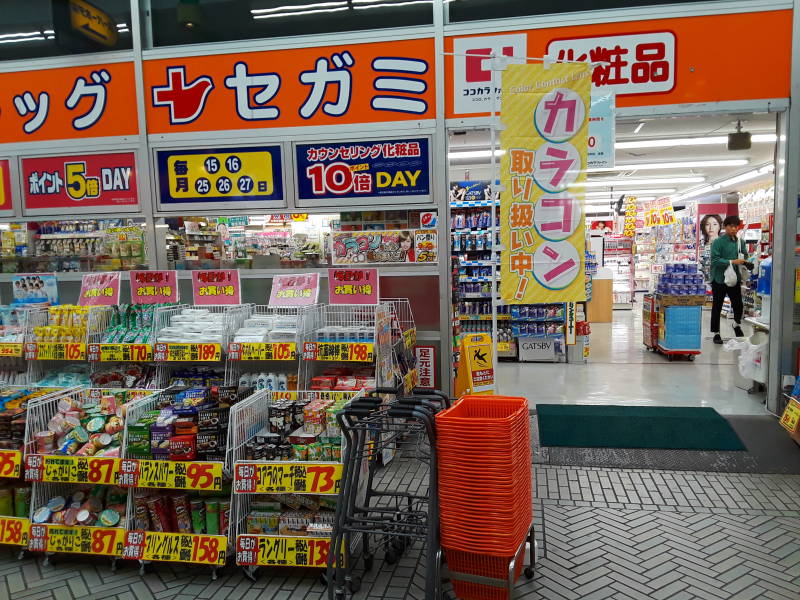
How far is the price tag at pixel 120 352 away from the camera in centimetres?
433

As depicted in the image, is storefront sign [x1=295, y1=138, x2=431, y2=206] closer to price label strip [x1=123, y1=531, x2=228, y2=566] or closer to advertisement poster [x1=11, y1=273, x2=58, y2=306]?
advertisement poster [x1=11, y1=273, x2=58, y2=306]

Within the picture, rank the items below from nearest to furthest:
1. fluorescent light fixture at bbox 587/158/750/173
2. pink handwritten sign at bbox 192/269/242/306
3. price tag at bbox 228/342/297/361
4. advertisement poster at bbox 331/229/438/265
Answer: price tag at bbox 228/342/297/361, pink handwritten sign at bbox 192/269/242/306, advertisement poster at bbox 331/229/438/265, fluorescent light fixture at bbox 587/158/750/173

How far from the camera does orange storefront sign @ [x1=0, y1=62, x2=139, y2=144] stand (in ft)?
19.1

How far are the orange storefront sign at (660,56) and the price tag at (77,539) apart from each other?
14.4ft

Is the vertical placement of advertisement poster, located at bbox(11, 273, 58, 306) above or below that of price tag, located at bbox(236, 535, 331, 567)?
above

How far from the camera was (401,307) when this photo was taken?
18.2 ft

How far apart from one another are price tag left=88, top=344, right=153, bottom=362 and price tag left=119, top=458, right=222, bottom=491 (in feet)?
4.44

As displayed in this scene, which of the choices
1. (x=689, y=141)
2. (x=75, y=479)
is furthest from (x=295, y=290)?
(x=689, y=141)

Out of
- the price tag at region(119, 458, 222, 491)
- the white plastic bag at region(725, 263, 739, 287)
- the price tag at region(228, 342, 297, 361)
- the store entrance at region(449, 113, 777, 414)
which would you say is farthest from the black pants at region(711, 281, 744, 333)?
the price tag at region(119, 458, 222, 491)

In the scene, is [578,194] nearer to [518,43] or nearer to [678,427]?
[518,43]

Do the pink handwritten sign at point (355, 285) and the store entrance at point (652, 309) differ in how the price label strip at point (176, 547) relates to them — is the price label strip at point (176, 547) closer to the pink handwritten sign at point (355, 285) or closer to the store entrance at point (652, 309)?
the pink handwritten sign at point (355, 285)

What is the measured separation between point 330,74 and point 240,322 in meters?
2.61

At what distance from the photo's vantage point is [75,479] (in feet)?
10.7

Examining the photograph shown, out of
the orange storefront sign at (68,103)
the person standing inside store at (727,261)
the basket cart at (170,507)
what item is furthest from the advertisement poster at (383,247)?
the person standing inside store at (727,261)
